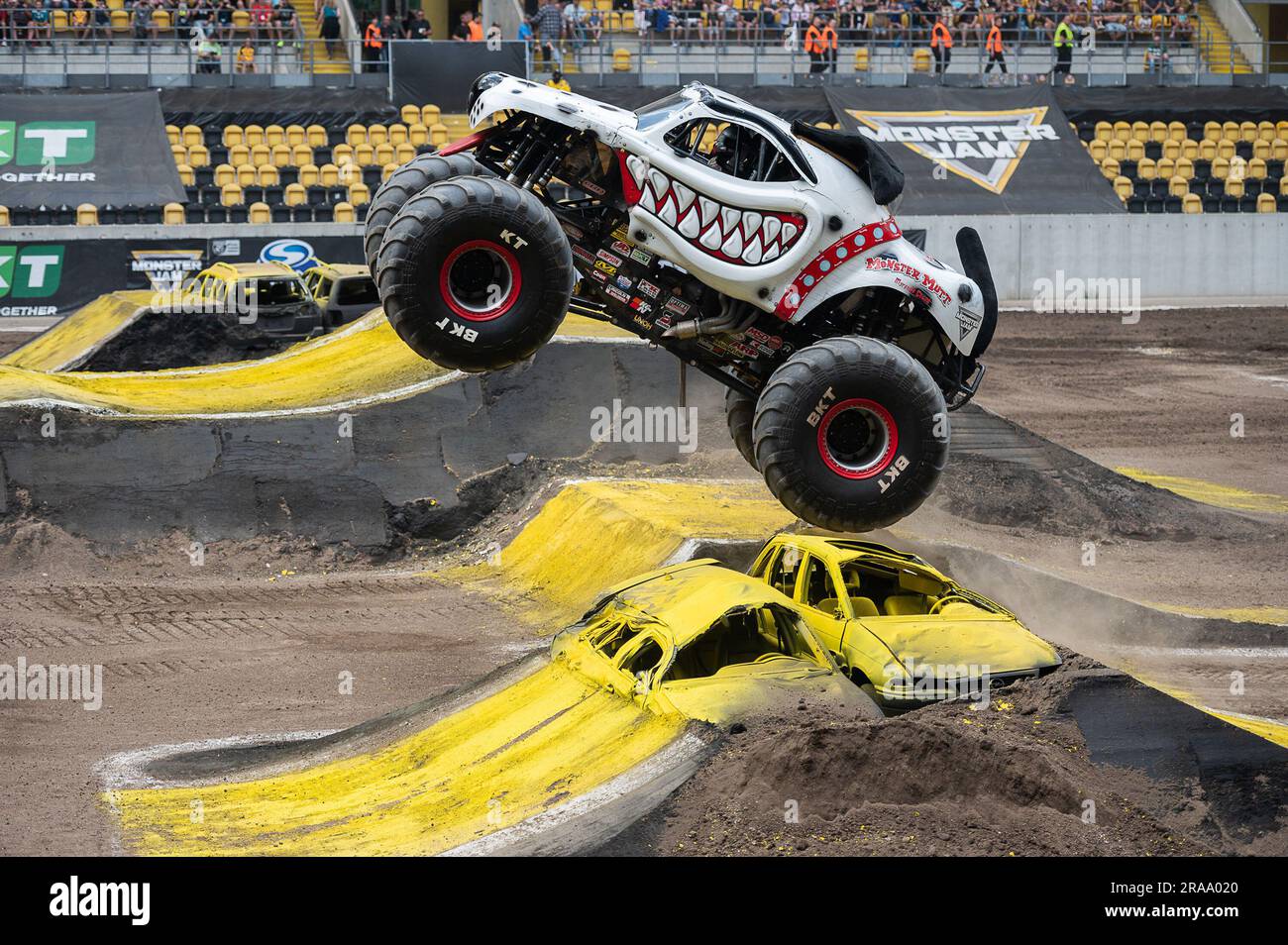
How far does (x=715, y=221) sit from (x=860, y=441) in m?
1.74

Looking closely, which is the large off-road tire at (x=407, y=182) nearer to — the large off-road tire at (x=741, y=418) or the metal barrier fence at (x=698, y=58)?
the large off-road tire at (x=741, y=418)

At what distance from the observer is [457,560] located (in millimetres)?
17312

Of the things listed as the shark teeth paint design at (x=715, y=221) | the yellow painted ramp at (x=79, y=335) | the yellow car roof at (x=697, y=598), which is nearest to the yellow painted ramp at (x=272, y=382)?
the yellow painted ramp at (x=79, y=335)

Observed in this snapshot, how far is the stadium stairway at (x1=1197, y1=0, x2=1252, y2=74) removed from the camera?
127 ft

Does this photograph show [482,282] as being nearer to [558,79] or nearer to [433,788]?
[433,788]

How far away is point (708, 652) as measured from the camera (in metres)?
9.81

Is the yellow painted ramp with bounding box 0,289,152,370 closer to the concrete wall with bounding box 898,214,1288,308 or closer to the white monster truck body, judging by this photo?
the white monster truck body

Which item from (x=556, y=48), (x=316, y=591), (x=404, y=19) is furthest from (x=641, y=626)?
(x=404, y=19)

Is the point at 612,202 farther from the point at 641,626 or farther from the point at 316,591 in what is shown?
the point at 316,591

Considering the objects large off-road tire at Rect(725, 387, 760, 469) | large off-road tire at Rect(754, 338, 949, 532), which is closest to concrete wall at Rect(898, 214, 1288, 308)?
large off-road tire at Rect(725, 387, 760, 469)

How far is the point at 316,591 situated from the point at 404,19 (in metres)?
24.9

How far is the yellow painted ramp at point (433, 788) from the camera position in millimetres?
8727

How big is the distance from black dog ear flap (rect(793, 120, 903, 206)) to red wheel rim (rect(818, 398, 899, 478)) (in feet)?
4.89
